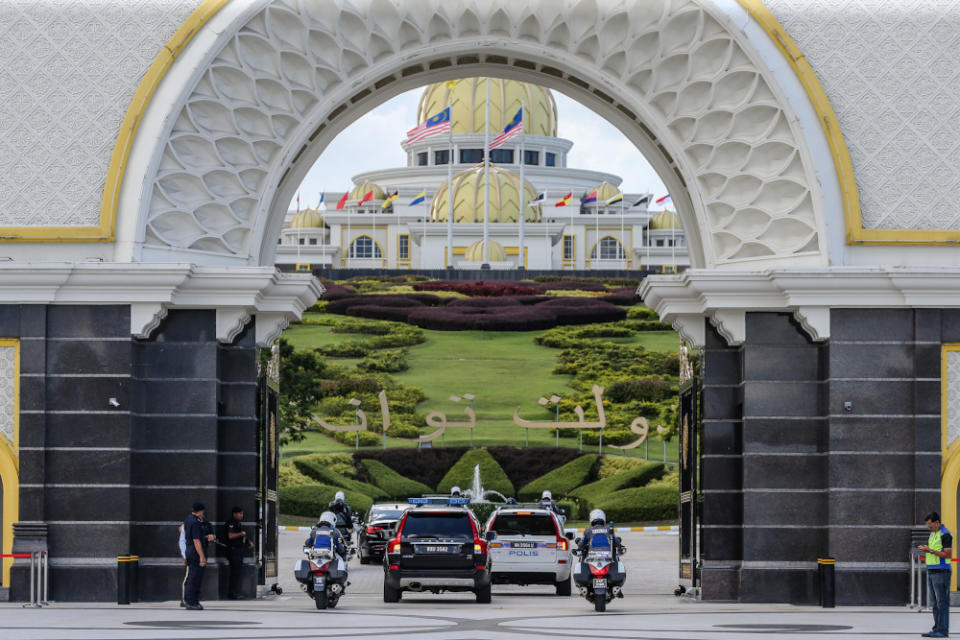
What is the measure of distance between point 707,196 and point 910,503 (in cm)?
475

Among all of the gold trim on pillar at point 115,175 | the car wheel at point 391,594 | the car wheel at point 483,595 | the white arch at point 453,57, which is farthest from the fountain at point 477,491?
the gold trim on pillar at point 115,175

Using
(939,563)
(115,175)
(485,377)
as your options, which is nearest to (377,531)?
(115,175)

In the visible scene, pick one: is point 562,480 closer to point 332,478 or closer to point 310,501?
point 332,478

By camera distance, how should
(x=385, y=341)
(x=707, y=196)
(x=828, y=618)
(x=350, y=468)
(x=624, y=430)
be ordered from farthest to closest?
(x=385, y=341), (x=624, y=430), (x=350, y=468), (x=707, y=196), (x=828, y=618)

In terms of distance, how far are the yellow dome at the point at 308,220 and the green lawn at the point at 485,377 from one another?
29.3 meters

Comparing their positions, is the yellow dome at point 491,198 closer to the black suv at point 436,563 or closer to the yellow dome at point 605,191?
the yellow dome at point 605,191

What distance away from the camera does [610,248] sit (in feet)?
304

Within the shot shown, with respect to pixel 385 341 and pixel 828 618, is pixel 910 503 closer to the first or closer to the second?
pixel 828 618

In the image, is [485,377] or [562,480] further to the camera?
[485,377]

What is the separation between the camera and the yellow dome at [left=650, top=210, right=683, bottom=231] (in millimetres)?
94500

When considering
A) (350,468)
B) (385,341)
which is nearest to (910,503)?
(350,468)

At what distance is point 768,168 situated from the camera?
19312mm

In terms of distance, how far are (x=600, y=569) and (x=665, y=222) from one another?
78.9 meters

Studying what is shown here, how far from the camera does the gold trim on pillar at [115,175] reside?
60.4 feet
